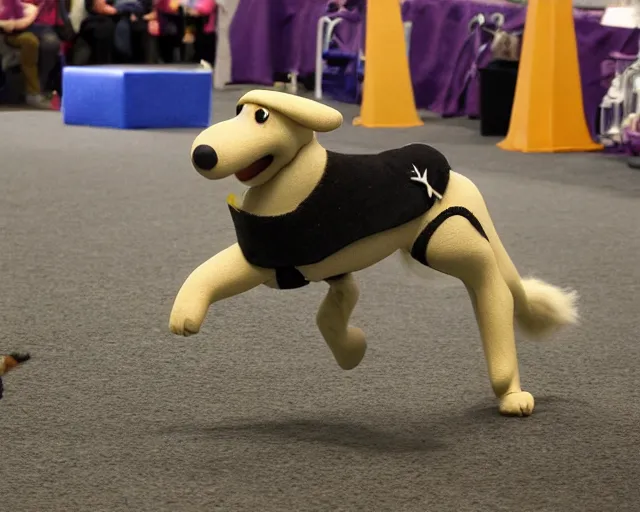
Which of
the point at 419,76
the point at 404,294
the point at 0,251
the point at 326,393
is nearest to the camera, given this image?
the point at 326,393

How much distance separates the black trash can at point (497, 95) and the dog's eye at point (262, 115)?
3.79 metres

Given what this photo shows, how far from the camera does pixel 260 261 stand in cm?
159

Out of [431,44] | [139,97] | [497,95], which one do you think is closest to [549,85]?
[497,95]

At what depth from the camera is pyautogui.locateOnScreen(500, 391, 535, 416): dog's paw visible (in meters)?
1.81

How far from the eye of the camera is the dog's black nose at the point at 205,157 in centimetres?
151

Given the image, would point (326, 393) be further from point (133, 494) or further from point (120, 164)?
point (120, 164)

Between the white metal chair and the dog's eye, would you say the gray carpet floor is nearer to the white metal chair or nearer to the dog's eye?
the dog's eye

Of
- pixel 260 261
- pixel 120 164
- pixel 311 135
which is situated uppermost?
pixel 311 135

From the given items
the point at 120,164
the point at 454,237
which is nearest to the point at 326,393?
the point at 454,237

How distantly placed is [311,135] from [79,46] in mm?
6450

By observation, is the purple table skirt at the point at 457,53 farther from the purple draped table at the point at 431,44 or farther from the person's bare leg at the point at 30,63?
the person's bare leg at the point at 30,63

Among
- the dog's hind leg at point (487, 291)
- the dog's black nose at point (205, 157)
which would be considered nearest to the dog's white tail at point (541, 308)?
the dog's hind leg at point (487, 291)

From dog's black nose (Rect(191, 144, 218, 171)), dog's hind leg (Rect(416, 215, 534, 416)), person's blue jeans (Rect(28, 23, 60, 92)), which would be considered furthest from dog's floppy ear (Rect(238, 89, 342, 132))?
person's blue jeans (Rect(28, 23, 60, 92))

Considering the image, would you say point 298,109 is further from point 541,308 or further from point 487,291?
point 541,308
